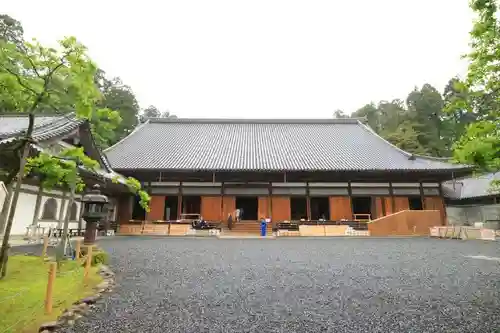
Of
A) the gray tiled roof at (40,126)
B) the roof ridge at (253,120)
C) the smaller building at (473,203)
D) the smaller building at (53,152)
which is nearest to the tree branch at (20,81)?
the gray tiled roof at (40,126)

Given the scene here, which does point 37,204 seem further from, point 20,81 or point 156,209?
point 20,81

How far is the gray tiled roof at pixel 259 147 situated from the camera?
1839cm

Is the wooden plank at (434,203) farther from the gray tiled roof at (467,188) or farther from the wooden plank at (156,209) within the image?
the wooden plank at (156,209)

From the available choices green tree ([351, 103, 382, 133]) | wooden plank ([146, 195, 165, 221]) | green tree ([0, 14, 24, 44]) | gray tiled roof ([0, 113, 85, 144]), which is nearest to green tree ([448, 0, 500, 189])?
gray tiled roof ([0, 113, 85, 144])

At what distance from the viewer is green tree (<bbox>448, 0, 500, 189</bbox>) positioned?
3611 millimetres

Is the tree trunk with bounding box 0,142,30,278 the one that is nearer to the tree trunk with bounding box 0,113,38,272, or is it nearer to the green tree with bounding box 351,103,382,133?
the tree trunk with bounding box 0,113,38,272

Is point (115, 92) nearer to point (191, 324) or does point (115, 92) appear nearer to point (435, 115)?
point (191, 324)

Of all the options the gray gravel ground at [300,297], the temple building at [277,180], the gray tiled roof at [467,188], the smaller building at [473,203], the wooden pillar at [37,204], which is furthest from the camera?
the gray tiled roof at [467,188]

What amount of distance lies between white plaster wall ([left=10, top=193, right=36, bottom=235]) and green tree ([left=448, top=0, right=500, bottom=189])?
1311cm

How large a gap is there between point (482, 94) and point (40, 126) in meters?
12.3

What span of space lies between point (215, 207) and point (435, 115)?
36.2 meters

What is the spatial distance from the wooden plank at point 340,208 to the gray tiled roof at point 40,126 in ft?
47.4

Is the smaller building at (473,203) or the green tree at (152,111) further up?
the green tree at (152,111)

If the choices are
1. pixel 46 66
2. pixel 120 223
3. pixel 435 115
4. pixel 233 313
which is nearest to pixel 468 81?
pixel 233 313
